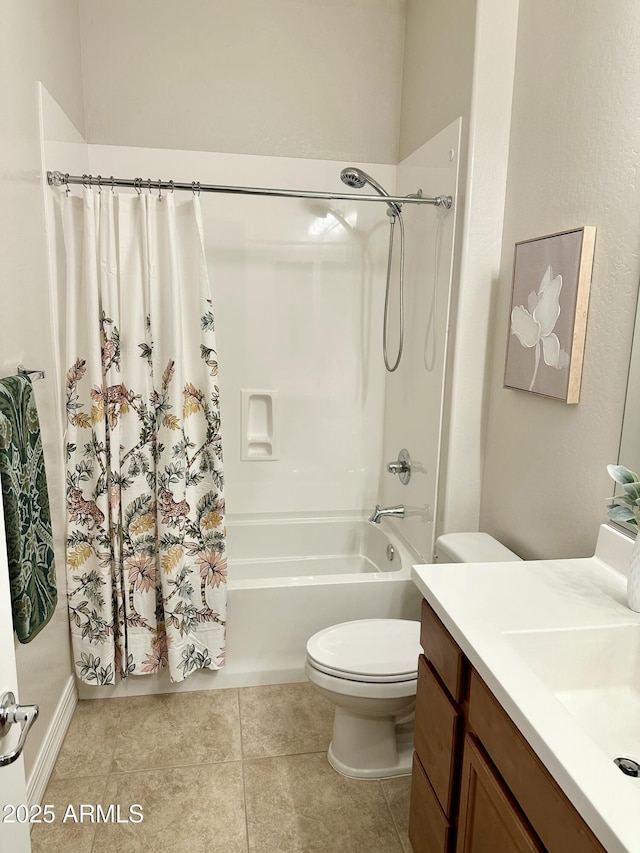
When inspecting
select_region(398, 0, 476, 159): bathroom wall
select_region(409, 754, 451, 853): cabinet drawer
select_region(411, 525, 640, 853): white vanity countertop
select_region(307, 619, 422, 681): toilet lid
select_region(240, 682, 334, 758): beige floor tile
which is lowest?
select_region(240, 682, 334, 758): beige floor tile

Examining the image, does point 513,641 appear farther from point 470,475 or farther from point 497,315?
point 497,315

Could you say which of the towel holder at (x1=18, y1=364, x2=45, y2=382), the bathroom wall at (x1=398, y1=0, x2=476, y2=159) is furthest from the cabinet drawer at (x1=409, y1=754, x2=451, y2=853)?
the bathroom wall at (x1=398, y1=0, x2=476, y2=159)

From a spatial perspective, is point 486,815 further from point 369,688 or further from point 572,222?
point 572,222

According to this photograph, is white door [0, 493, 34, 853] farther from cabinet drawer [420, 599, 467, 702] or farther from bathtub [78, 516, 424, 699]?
bathtub [78, 516, 424, 699]

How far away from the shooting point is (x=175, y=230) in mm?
2090

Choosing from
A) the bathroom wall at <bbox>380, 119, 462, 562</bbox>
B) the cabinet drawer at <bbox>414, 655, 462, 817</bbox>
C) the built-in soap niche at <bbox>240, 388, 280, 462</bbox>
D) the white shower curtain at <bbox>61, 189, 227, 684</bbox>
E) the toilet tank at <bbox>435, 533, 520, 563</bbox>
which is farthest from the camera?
the built-in soap niche at <bbox>240, 388, 280, 462</bbox>

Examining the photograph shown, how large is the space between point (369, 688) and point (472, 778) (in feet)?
1.98

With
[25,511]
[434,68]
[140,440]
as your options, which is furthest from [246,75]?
[25,511]

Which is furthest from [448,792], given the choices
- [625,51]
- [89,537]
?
[625,51]

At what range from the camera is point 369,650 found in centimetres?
189

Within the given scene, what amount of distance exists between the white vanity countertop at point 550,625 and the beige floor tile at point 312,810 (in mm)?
843

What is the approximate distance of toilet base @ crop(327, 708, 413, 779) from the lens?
190 cm

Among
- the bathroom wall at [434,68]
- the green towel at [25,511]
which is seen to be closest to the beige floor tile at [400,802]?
the green towel at [25,511]

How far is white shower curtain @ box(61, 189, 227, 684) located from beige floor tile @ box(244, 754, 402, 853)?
1.70ft
